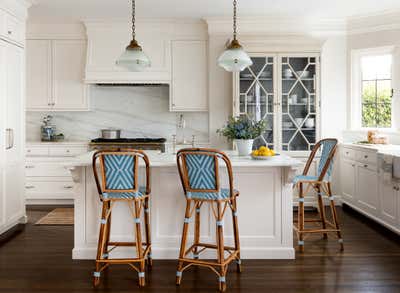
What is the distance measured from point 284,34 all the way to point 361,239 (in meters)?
2.93

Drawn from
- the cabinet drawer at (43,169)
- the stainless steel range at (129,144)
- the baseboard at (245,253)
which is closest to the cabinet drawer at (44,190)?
the cabinet drawer at (43,169)

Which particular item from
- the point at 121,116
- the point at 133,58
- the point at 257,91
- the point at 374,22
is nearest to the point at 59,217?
the point at 121,116

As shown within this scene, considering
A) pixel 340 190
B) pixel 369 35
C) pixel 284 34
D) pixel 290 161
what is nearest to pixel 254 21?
pixel 284 34

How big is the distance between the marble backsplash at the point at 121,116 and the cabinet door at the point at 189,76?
415 mm

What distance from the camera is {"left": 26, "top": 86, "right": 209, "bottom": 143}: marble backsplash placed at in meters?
6.63

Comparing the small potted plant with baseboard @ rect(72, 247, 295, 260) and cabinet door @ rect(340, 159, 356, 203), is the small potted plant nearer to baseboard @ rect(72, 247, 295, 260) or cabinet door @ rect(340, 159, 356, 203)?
baseboard @ rect(72, 247, 295, 260)

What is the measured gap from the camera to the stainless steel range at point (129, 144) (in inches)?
239

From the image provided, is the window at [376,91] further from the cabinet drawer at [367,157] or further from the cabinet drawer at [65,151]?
the cabinet drawer at [65,151]

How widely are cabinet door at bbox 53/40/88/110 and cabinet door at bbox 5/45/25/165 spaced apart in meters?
1.26

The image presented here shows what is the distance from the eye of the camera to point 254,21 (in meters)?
6.01

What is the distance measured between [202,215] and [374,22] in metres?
3.79

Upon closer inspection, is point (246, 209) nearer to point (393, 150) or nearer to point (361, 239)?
point (361, 239)

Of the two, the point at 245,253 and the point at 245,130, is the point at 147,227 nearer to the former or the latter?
the point at 245,253

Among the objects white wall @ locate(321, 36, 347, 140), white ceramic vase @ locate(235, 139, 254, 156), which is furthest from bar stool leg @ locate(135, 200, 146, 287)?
white wall @ locate(321, 36, 347, 140)
